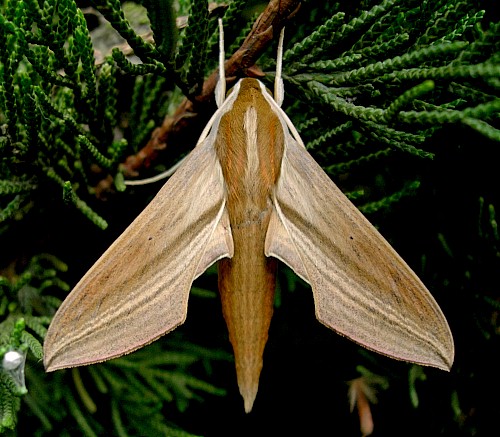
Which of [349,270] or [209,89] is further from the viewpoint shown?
[209,89]

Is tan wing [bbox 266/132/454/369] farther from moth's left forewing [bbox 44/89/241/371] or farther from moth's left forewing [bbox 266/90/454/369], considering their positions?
moth's left forewing [bbox 44/89/241/371]

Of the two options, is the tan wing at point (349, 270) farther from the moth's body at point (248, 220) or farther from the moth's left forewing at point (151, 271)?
the moth's left forewing at point (151, 271)

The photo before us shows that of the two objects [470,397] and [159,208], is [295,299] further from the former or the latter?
[159,208]

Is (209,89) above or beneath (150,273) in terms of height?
above

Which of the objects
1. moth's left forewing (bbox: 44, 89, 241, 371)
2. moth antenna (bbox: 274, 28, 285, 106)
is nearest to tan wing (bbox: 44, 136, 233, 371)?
moth's left forewing (bbox: 44, 89, 241, 371)

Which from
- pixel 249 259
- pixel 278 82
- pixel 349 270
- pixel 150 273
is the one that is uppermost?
pixel 278 82

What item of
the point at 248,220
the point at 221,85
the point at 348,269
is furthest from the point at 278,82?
the point at 348,269

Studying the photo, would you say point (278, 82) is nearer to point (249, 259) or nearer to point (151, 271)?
point (249, 259)

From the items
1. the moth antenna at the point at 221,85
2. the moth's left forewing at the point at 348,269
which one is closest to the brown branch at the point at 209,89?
the moth antenna at the point at 221,85

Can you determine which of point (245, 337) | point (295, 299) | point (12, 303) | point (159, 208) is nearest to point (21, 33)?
point (159, 208)
